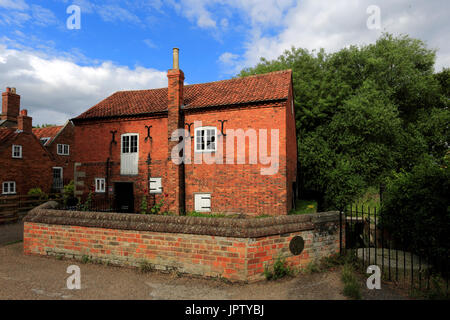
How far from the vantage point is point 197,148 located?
527 inches

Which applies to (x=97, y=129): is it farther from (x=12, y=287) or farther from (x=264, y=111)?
(x=12, y=287)

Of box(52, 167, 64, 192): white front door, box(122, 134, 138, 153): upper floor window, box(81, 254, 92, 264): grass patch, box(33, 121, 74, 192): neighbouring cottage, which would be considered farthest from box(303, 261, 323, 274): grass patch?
box(52, 167, 64, 192): white front door

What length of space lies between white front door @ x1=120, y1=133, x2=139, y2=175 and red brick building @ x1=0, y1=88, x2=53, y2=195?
387 inches

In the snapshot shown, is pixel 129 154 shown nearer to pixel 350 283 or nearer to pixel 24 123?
pixel 24 123

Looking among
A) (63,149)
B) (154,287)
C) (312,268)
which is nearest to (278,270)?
(312,268)

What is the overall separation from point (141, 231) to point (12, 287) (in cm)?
275

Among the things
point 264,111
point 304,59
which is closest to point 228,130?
point 264,111

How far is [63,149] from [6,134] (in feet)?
30.6

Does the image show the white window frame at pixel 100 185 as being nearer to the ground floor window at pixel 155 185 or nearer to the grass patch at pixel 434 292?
the ground floor window at pixel 155 185

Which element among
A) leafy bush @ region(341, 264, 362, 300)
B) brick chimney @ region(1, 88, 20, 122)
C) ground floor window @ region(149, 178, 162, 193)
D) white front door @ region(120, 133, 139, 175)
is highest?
brick chimney @ region(1, 88, 20, 122)

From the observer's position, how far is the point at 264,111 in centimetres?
1223

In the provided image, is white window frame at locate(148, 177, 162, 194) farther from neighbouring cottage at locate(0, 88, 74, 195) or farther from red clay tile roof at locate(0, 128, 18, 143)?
red clay tile roof at locate(0, 128, 18, 143)

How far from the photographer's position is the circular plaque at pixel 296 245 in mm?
5744

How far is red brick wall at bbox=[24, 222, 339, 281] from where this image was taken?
5.29m
